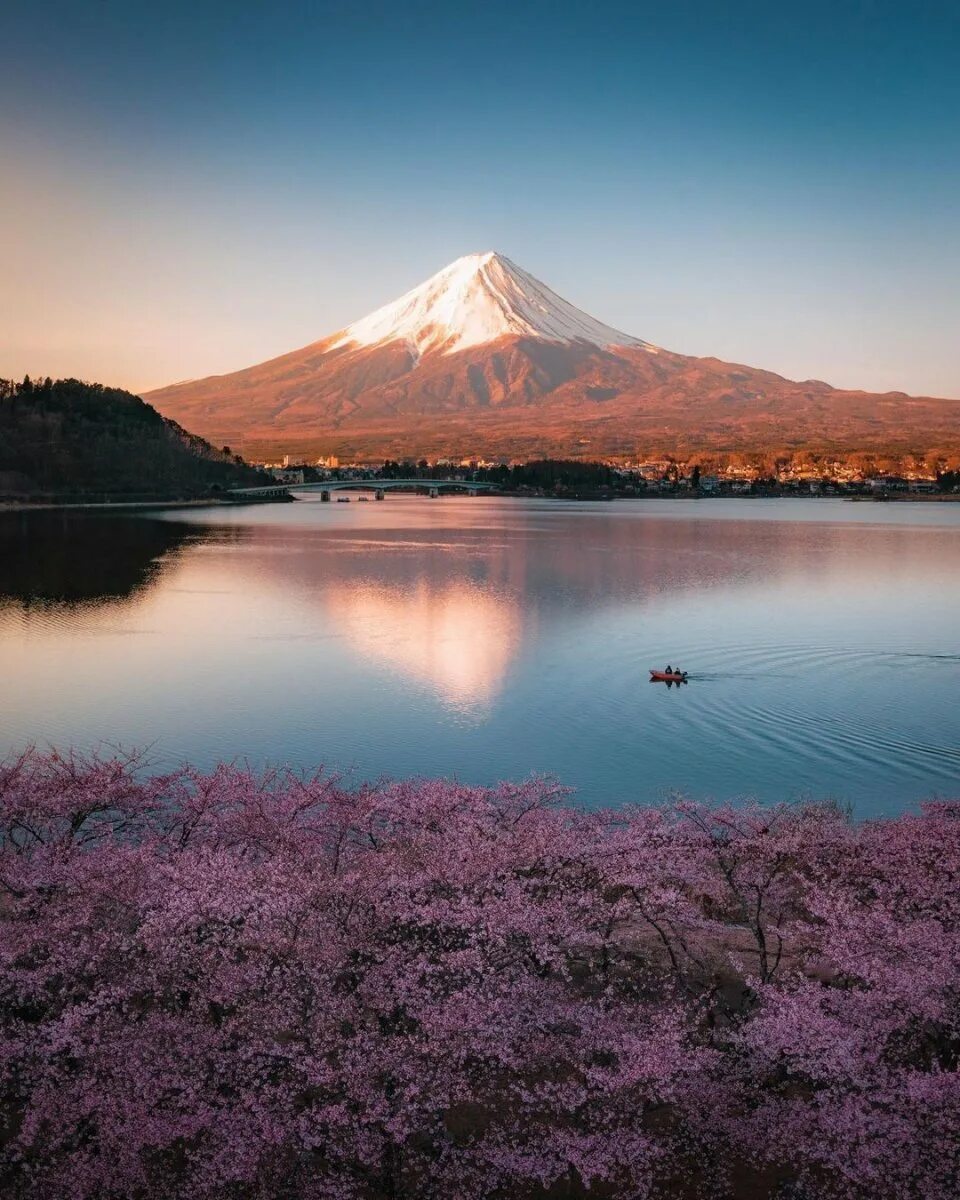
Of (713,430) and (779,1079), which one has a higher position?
(713,430)

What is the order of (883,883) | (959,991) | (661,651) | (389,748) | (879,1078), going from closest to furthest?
(879,1078) → (959,991) → (883,883) → (389,748) → (661,651)

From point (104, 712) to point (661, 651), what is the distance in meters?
11.1

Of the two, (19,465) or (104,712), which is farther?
(19,465)

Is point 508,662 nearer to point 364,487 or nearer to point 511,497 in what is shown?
point 364,487

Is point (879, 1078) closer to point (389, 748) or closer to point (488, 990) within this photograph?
point (488, 990)

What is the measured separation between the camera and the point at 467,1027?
5230 mm

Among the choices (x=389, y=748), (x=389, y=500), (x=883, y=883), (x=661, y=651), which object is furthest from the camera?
(x=389, y=500)

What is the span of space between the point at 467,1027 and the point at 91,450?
261ft

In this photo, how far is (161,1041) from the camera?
17.9 ft

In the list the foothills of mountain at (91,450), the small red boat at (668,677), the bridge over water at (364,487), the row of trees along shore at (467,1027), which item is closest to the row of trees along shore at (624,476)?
the bridge over water at (364,487)

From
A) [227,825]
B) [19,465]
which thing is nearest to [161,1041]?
[227,825]

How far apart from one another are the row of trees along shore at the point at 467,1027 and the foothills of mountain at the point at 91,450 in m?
67.3

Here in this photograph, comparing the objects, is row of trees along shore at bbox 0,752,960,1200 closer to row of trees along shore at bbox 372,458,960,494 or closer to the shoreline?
the shoreline

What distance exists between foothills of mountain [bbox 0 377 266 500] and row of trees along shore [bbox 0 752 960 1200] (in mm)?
67262
